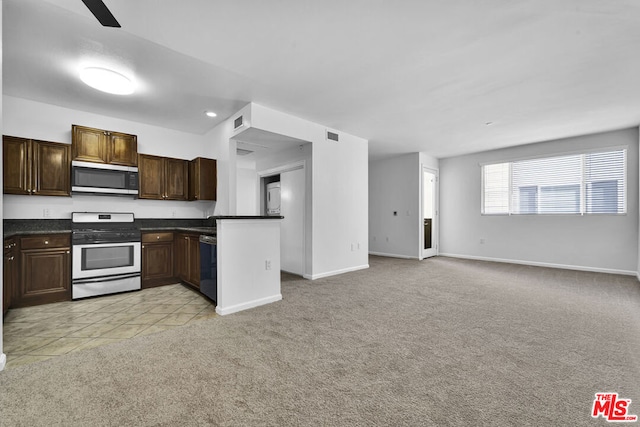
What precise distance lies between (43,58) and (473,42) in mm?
4244

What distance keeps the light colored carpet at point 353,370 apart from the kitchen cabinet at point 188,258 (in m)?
1.24

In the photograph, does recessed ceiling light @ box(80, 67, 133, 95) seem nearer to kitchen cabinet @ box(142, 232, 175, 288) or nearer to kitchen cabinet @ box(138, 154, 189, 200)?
kitchen cabinet @ box(138, 154, 189, 200)

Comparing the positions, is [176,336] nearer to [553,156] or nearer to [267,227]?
[267,227]

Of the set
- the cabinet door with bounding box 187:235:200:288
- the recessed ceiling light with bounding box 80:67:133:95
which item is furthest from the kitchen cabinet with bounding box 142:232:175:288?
the recessed ceiling light with bounding box 80:67:133:95

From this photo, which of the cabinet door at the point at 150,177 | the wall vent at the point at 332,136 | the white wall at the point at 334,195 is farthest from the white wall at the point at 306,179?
the cabinet door at the point at 150,177

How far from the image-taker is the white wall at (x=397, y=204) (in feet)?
21.8

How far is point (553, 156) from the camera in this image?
559 centimetres

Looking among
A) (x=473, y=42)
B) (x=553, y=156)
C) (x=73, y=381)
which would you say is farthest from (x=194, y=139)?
(x=553, y=156)

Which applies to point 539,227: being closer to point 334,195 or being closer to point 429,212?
point 429,212

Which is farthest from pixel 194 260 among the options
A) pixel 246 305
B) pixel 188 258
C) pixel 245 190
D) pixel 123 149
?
pixel 245 190

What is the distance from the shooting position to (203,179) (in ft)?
15.0

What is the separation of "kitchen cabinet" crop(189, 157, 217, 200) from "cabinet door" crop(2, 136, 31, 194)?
6.54ft

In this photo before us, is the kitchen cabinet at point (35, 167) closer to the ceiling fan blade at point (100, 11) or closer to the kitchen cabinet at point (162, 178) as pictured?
the kitchen cabinet at point (162, 178)

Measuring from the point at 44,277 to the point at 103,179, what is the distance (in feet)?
4.75
